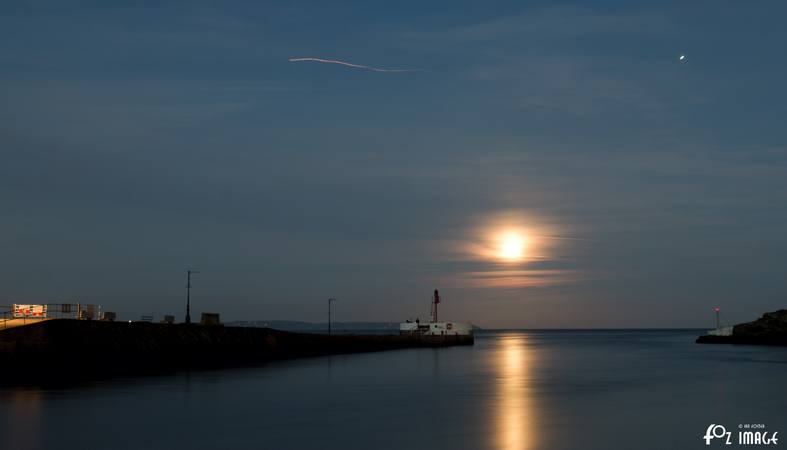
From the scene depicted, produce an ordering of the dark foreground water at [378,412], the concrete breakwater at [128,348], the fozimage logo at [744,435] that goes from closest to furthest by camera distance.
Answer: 1. the dark foreground water at [378,412]
2. the fozimage logo at [744,435]
3. the concrete breakwater at [128,348]

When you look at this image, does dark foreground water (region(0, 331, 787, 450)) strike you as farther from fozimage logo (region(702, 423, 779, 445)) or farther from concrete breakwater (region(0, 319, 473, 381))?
concrete breakwater (region(0, 319, 473, 381))

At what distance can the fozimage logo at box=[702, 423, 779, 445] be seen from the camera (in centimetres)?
4219

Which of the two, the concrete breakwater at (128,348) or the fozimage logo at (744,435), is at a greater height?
the concrete breakwater at (128,348)

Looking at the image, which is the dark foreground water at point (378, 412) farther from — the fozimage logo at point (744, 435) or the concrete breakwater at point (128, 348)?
the concrete breakwater at point (128, 348)

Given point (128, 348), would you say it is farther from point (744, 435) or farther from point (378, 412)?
point (744, 435)

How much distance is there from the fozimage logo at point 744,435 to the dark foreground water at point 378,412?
724 millimetres

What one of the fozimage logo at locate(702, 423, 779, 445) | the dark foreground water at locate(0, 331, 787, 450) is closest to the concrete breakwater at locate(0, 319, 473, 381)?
the dark foreground water at locate(0, 331, 787, 450)

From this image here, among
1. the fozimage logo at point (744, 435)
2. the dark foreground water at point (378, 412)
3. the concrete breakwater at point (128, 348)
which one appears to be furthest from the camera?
the concrete breakwater at point (128, 348)

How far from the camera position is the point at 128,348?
279 feet

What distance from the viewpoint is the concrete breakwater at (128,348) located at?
68375 mm

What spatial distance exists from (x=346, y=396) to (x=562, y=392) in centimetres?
2107

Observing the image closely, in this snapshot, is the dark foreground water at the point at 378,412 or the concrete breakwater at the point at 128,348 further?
the concrete breakwater at the point at 128,348

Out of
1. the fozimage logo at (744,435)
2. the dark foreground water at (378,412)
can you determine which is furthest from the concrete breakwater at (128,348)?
the fozimage logo at (744,435)

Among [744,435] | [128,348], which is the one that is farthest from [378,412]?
[128,348]
